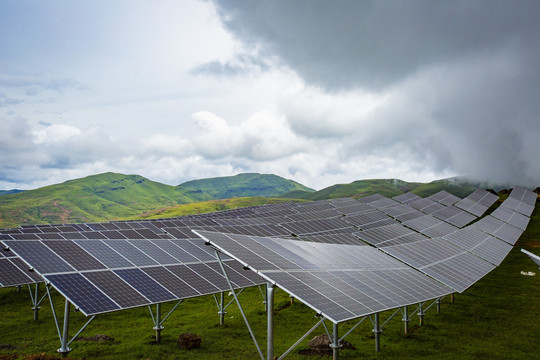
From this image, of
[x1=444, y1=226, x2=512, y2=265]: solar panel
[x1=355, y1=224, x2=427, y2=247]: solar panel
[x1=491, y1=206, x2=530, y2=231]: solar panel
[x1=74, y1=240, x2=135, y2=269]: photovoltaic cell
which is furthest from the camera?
[x1=491, y1=206, x2=530, y2=231]: solar panel

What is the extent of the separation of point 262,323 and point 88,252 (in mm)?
13385

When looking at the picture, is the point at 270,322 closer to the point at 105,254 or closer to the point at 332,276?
the point at 332,276

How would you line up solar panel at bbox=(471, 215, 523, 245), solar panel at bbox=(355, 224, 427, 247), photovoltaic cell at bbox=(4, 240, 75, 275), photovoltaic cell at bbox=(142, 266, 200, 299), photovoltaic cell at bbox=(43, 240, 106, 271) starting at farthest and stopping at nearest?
solar panel at bbox=(471, 215, 523, 245), solar panel at bbox=(355, 224, 427, 247), photovoltaic cell at bbox=(142, 266, 200, 299), photovoltaic cell at bbox=(43, 240, 106, 271), photovoltaic cell at bbox=(4, 240, 75, 275)

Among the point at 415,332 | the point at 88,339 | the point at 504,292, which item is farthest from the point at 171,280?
the point at 504,292

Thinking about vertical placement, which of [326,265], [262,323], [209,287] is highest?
[326,265]

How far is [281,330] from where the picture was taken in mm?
25672

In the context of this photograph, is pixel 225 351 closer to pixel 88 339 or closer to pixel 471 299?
pixel 88 339

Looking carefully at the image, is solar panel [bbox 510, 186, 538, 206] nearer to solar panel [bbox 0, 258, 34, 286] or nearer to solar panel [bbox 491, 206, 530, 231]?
solar panel [bbox 491, 206, 530, 231]

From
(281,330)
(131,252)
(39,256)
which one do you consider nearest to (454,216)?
(281,330)

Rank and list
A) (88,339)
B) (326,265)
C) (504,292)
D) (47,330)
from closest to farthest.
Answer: (326,265)
(88,339)
(47,330)
(504,292)

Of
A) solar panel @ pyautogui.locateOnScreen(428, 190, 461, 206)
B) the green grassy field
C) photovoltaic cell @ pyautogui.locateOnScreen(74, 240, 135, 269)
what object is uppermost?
solar panel @ pyautogui.locateOnScreen(428, 190, 461, 206)

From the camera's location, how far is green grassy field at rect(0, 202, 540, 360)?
2052cm

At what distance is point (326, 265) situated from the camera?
18.6 meters

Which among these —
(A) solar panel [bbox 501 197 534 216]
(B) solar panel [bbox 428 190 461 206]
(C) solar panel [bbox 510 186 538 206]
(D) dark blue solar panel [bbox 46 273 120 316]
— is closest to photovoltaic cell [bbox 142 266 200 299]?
(D) dark blue solar panel [bbox 46 273 120 316]
